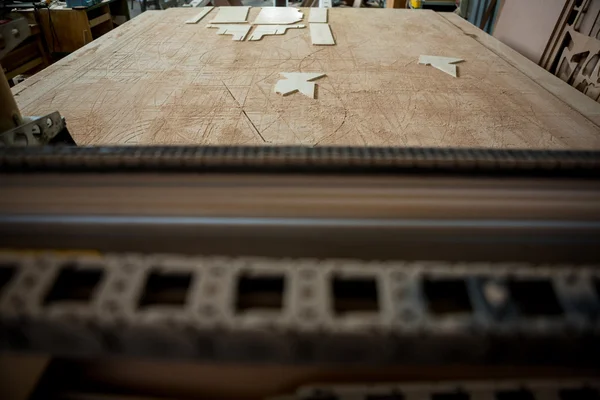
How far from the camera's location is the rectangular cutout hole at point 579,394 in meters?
0.54

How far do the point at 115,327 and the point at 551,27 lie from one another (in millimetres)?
2594

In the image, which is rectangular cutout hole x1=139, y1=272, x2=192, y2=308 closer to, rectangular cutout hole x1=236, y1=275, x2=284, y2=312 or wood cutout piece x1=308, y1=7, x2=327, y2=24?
rectangular cutout hole x1=236, y1=275, x2=284, y2=312

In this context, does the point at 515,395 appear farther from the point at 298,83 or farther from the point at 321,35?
the point at 321,35

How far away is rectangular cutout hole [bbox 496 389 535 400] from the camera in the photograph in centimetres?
55

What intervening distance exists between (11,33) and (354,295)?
94 centimetres

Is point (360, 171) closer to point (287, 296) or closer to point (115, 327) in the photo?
point (287, 296)

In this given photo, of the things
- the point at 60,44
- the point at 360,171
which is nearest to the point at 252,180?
the point at 360,171

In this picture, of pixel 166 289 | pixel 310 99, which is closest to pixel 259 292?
pixel 166 289

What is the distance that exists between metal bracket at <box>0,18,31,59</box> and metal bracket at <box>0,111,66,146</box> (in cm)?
15

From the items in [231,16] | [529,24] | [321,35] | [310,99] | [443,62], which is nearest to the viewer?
[310,99]

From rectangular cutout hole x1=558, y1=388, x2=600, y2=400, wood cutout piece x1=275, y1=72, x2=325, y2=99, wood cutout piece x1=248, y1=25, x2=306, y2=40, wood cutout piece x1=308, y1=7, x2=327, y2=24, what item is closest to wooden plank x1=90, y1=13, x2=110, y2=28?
wood cutout piece x1=248, y1=25, x2=306, y2=40

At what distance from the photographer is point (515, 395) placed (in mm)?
562

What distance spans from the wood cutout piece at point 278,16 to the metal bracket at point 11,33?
2.12 meters

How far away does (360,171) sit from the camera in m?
0.61
